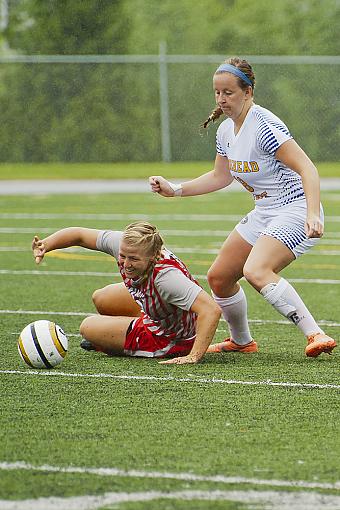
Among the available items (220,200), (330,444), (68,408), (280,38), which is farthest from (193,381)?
(280,38)

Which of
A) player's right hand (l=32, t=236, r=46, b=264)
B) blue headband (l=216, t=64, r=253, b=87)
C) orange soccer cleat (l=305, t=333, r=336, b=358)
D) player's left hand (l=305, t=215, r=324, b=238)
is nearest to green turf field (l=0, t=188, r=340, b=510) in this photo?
orange soccer cleat (l=305, t=333, r=336, b=358)

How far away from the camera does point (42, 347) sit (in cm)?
690

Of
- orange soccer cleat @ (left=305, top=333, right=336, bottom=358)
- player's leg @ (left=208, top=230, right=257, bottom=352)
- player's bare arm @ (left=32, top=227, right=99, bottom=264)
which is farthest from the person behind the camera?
player's leg @ (left=208, top=230, right=257, bottom=352)

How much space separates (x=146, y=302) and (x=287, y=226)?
983 mm

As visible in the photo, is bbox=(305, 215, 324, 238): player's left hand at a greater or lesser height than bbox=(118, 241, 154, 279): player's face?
greater

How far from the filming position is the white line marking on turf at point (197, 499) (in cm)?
423

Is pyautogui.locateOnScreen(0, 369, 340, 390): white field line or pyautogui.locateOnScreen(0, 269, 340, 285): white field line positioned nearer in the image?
pyautogui.locateOnScreen(0, 369, 340, 390): white field line

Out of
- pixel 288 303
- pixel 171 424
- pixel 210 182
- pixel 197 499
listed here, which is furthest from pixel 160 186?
pixel 197 499

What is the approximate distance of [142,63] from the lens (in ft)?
101

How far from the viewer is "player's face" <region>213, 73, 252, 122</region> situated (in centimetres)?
726

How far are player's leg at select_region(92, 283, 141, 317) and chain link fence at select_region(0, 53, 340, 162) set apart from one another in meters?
22.6

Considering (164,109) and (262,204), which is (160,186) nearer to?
(262,204)

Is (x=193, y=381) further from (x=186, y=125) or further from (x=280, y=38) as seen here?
(x=280, y=38)

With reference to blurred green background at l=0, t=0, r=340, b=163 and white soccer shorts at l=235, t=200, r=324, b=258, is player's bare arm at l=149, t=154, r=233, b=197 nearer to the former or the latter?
white soccer shorts at l=235, t=200, r=324, b=258
